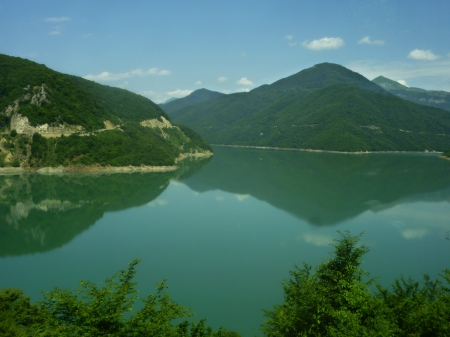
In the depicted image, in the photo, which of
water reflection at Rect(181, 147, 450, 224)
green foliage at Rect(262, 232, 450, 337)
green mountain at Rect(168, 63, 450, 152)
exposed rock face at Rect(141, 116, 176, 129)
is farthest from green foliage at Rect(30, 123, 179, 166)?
green mountain at Rect(168, 63, 450, 152)

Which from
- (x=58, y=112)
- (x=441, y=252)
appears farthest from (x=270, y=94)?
(x=441, y=252)

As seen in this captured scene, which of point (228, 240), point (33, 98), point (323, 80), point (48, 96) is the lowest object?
point (228, 240)

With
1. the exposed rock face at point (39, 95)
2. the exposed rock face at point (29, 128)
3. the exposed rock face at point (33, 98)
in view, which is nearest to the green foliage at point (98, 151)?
the exposed rock face at point (29, 128)

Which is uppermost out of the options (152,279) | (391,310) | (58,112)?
(58,112)

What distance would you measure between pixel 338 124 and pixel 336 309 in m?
103

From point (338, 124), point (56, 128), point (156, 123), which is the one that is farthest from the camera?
point (338, 124)

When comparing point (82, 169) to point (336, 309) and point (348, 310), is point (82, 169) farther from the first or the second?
point (348, 310)

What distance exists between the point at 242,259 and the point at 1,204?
23.6 meters

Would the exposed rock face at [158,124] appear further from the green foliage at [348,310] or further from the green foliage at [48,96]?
the green foliage at [348,310]

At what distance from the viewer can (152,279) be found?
15.2 meters

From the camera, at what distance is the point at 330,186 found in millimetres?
41500

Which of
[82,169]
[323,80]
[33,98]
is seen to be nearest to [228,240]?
[82,169]

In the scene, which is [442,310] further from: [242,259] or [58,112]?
[58,112]

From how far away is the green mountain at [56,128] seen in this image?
157ft
